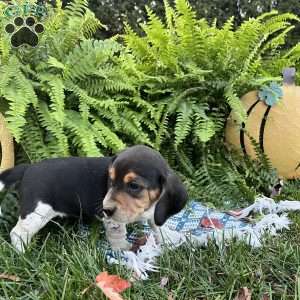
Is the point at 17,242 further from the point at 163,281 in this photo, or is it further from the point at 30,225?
the point at 163,281

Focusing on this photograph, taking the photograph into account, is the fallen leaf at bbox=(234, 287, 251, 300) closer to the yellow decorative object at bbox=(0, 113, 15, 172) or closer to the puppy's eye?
the puppy's eye

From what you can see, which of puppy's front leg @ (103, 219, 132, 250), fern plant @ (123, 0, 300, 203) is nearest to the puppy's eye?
puppy's front leg @ (103, 219, 132, 250)

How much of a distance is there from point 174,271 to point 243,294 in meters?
0.40

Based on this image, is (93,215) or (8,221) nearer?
(93,215)

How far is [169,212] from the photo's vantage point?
10.1ft

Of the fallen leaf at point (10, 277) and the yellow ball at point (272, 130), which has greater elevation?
the fallen leaf at point (10, 277)

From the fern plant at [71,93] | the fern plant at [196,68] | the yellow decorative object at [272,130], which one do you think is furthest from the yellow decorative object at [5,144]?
the yellow decorative object at [272,130]

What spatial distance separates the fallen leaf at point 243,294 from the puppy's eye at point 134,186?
0.79 metres

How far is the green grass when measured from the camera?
2.55 metres

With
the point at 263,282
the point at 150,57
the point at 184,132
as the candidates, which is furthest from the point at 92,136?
the point at 263,282

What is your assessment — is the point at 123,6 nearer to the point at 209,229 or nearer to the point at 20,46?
the point at 20,46

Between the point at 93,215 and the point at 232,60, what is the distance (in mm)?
2457

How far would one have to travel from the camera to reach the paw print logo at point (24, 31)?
4.21 m

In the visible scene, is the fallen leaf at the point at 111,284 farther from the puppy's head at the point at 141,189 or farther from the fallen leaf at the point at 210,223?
the fallen leaf at the point at 210,223
